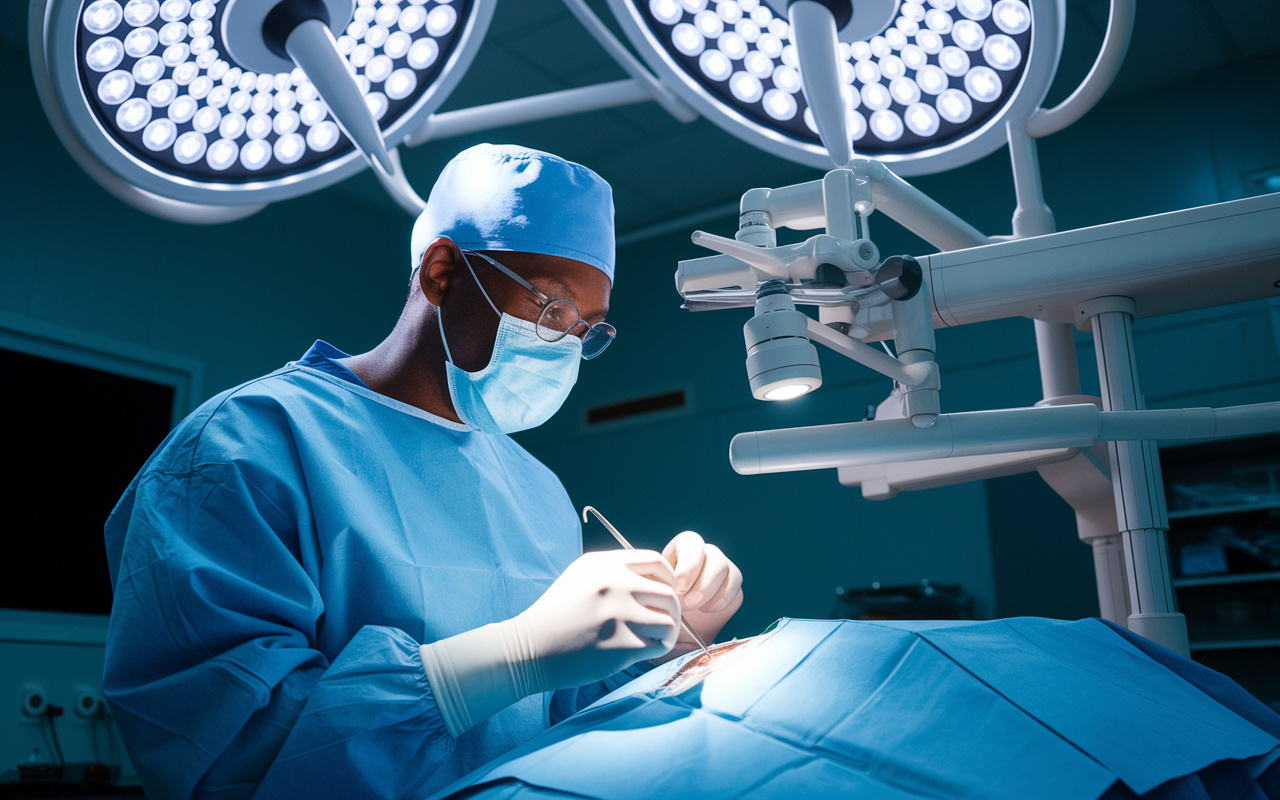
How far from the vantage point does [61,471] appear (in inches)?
134

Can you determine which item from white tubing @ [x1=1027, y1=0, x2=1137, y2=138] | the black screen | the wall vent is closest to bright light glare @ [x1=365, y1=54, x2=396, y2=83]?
white tubing @ [x1=1027, y1=0, x2=1137, y2=138]

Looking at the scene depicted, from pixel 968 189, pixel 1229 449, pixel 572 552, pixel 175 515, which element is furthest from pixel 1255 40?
pixel 175 515

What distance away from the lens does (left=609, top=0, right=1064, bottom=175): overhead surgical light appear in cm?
113

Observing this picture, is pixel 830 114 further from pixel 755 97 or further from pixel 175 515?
pixel 175 515

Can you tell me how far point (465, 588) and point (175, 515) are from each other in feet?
1.12

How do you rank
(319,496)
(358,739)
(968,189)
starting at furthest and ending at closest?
(968,189)
(319,496)
(358,739)

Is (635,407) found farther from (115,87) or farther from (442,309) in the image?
(115,87)

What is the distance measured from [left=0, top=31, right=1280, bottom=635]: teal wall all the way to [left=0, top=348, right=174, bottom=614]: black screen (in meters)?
0.22

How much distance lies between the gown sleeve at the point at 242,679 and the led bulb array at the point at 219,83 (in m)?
0.52

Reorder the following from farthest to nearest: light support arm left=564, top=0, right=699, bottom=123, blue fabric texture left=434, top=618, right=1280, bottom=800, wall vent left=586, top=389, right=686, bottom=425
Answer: wall vent left=586, top=389, right=686, bottom=425
light support arm left=564, top=0, right=699, bottom=123
blue fabric texture left=434, top=618, right=1280, bottom=800

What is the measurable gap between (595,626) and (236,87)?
0.86 m

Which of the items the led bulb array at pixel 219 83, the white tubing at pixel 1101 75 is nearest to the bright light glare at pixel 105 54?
the led bulb array at pixel 219 83

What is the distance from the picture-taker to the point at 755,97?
121 centimetres

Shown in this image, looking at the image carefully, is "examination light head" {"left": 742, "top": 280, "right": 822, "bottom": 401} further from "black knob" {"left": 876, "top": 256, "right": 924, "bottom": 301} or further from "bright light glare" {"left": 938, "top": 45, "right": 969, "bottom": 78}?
"bright light glare" {"left": 938, "top": 45, "right": 969, "bottom": 78}
